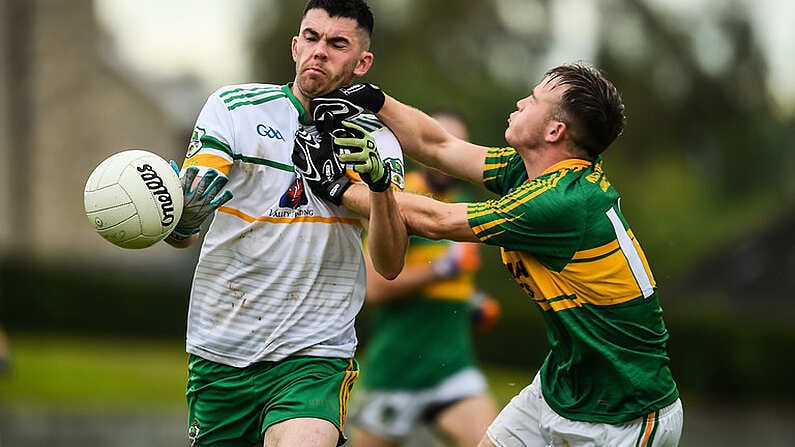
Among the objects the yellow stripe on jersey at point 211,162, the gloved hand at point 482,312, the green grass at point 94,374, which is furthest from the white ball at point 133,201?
the green grass at point 94,374

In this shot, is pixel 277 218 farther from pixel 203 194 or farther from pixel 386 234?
pixel 386 234

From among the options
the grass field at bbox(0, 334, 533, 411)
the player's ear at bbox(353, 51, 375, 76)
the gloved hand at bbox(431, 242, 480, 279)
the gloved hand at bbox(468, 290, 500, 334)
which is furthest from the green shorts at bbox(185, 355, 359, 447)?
the grass field at bbox(0, 334, 533, 411)

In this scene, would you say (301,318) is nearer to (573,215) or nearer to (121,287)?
(573,215)

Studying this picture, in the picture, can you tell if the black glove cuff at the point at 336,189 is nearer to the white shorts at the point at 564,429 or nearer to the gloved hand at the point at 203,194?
the gloved hand at the point at 203,194

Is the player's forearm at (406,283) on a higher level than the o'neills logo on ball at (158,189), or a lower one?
lower

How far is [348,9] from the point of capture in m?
5.27

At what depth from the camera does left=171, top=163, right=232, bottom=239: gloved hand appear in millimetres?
4832

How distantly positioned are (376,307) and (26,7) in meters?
26.0

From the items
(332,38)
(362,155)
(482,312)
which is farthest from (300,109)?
(482,312)

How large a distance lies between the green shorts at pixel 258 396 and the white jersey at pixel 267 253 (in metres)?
0.06

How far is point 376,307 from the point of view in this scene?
8.24m

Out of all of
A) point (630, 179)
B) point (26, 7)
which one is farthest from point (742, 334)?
point (26, 7)

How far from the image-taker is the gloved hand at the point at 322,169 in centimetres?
502

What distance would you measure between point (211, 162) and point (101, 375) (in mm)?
13102
